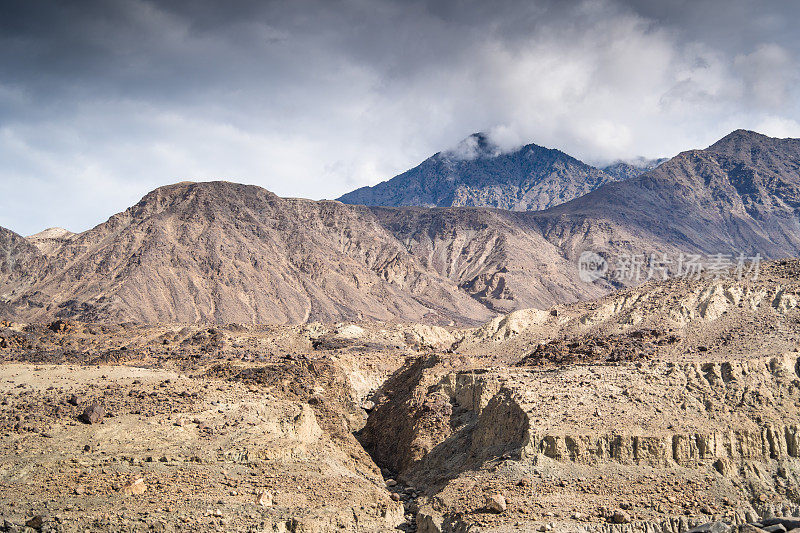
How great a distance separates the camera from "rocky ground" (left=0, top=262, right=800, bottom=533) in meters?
26.3

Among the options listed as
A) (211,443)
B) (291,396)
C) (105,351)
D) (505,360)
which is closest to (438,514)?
(211,443)

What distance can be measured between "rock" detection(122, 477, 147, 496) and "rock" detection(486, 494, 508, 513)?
45.4 feet

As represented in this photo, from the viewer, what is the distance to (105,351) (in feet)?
197

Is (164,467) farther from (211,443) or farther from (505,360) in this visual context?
(505,360)

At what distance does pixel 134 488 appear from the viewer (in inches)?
1021

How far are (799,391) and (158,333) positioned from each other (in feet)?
206

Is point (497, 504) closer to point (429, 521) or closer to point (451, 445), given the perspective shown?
point (429, 521)

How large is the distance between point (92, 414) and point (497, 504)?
1874 centimetres

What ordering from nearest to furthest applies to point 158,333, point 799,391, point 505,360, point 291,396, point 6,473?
point 6,473 < point 799,391 < point 291,396 < point 505,360 < point 158,333

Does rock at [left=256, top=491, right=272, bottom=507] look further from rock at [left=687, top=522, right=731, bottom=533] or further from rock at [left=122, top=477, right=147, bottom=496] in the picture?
rock at [left=687, top=522, right=731, bottom=533]

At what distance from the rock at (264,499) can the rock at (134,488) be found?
4.47 meters

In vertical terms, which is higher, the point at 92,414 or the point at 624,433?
the point at 92,414

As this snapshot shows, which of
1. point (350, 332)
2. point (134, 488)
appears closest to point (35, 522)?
point (134, 488)

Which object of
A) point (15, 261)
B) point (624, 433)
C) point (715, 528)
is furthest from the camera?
point (15, 261)
